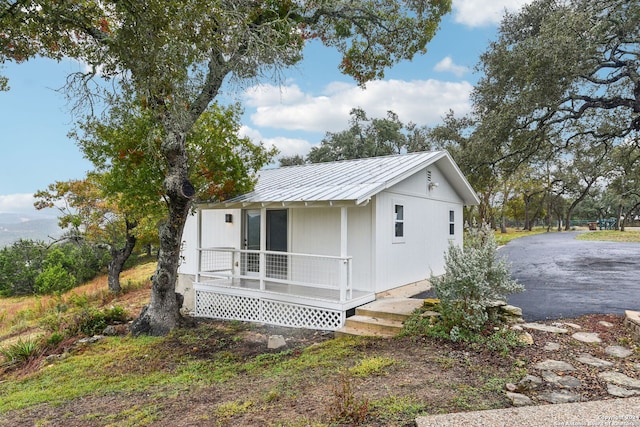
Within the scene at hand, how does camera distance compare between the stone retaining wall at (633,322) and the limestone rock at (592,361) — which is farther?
the stone retaining wall at (633,322)

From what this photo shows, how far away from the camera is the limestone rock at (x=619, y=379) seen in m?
4.06

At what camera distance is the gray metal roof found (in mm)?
8148

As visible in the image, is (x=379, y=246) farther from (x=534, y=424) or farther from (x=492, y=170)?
(x=492, y=170)

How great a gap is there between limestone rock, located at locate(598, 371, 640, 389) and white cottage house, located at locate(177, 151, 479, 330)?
3222 millimetres

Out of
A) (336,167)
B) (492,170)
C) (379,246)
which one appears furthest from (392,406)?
(492,170)

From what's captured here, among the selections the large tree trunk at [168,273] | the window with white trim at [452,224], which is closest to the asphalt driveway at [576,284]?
the window with white trim at [452,224]

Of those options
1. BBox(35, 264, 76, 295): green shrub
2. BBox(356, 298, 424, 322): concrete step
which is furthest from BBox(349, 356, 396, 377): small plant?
BBox(35, 264, 76, 295): green shrub

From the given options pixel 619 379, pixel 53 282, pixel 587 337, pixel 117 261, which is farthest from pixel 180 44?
pixel 53 282

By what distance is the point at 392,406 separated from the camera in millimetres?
3619

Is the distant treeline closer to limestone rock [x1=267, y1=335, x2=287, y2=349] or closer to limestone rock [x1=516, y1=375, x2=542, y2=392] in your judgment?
limestone rock [x1=267, y1=335, x2=287, y2=349]

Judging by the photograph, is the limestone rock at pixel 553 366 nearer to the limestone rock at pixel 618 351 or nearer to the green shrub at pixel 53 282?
the limestone rock at pixel 618 351

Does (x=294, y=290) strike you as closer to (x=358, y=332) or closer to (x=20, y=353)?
(x=358, y=332)

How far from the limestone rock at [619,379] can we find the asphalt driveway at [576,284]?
2.25 m

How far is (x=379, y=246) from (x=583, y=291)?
16.1 feet
